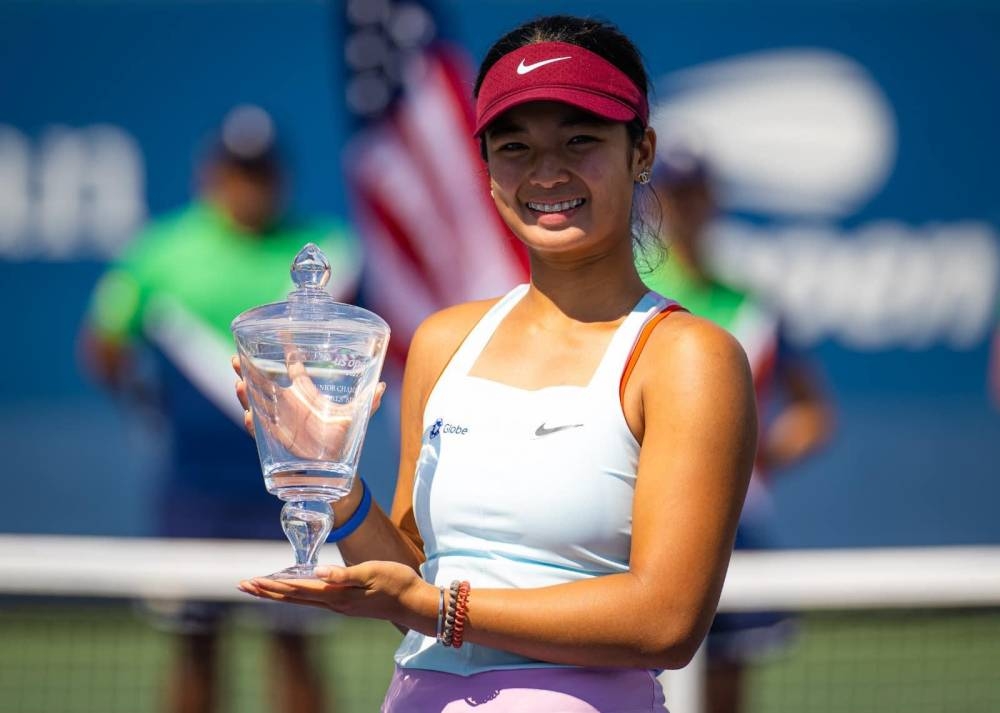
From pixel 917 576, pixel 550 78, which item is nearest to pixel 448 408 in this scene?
pixel 550 78

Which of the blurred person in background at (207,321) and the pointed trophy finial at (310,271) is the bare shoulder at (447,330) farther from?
the blurred person in background at (207,321)

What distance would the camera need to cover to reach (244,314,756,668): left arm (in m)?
1.73

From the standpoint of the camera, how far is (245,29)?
21.9 feet

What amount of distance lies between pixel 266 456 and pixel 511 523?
1.08 feet

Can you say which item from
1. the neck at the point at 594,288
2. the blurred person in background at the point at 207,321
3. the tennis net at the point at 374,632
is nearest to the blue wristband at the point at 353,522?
the neck at the point at 594,288

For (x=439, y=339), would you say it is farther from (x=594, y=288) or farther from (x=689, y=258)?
(x=689, y=258)

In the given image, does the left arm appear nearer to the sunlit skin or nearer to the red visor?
the sunlit skin

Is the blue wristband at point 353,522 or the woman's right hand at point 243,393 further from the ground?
the woman's right hand at point 243,393

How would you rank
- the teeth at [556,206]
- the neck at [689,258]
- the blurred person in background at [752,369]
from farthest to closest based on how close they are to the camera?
1. the neck at [689,258]
2. the blurred person in background at [752,369]
3. the teeth at [556,206]

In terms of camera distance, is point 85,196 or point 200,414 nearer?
point 200,414

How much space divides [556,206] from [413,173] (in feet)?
15.4

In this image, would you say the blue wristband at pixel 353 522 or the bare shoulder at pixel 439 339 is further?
the bare shoulder at pixel 439 339

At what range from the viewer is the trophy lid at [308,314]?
1.86 m

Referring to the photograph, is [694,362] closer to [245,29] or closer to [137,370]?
[137,370]
